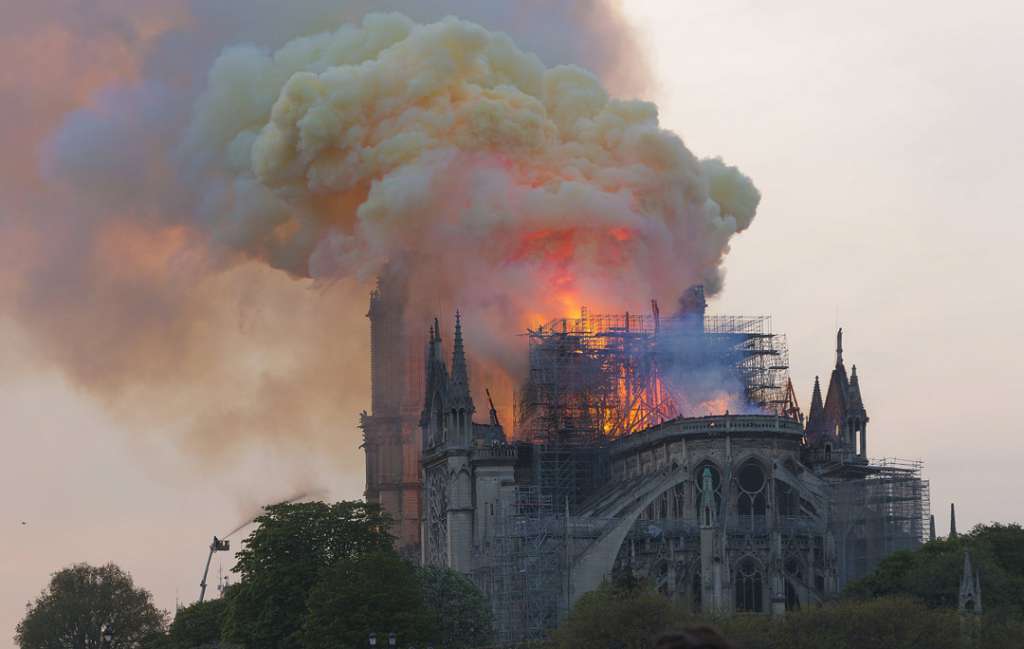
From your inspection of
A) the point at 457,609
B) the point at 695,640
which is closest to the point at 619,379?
the point at 457,609

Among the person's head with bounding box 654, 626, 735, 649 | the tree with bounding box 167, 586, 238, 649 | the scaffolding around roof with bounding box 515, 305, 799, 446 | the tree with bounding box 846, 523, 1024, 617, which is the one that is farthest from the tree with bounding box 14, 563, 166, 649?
the person's head with bounding box 654, 626, 735, 649

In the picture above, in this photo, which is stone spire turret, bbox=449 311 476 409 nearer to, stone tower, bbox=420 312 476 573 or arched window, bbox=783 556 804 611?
stone tower, bbox=420 312 476 573

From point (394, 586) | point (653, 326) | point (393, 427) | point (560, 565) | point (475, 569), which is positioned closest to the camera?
point (394, 586)

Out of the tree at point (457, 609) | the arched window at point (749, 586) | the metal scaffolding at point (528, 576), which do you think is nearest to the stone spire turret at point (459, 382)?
the metal scaffolding at point (528, 576)

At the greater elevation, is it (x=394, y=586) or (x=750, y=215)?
(x=750, y=215)

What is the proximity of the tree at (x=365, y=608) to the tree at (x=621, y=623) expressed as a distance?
27.7 ft

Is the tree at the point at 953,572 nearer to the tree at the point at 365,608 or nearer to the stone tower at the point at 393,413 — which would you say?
the tree at the point at 365,608

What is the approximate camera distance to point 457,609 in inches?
3760

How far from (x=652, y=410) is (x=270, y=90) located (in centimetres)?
3389

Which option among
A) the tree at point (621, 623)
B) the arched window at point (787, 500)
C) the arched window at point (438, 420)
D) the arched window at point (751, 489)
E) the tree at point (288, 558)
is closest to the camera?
the tree at point (621, 623)

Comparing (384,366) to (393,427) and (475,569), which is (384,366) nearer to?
(393,427)

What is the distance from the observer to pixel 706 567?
10056 cm

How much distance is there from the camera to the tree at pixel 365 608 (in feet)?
285

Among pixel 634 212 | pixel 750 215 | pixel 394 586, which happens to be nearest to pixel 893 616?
pixel 394 586
